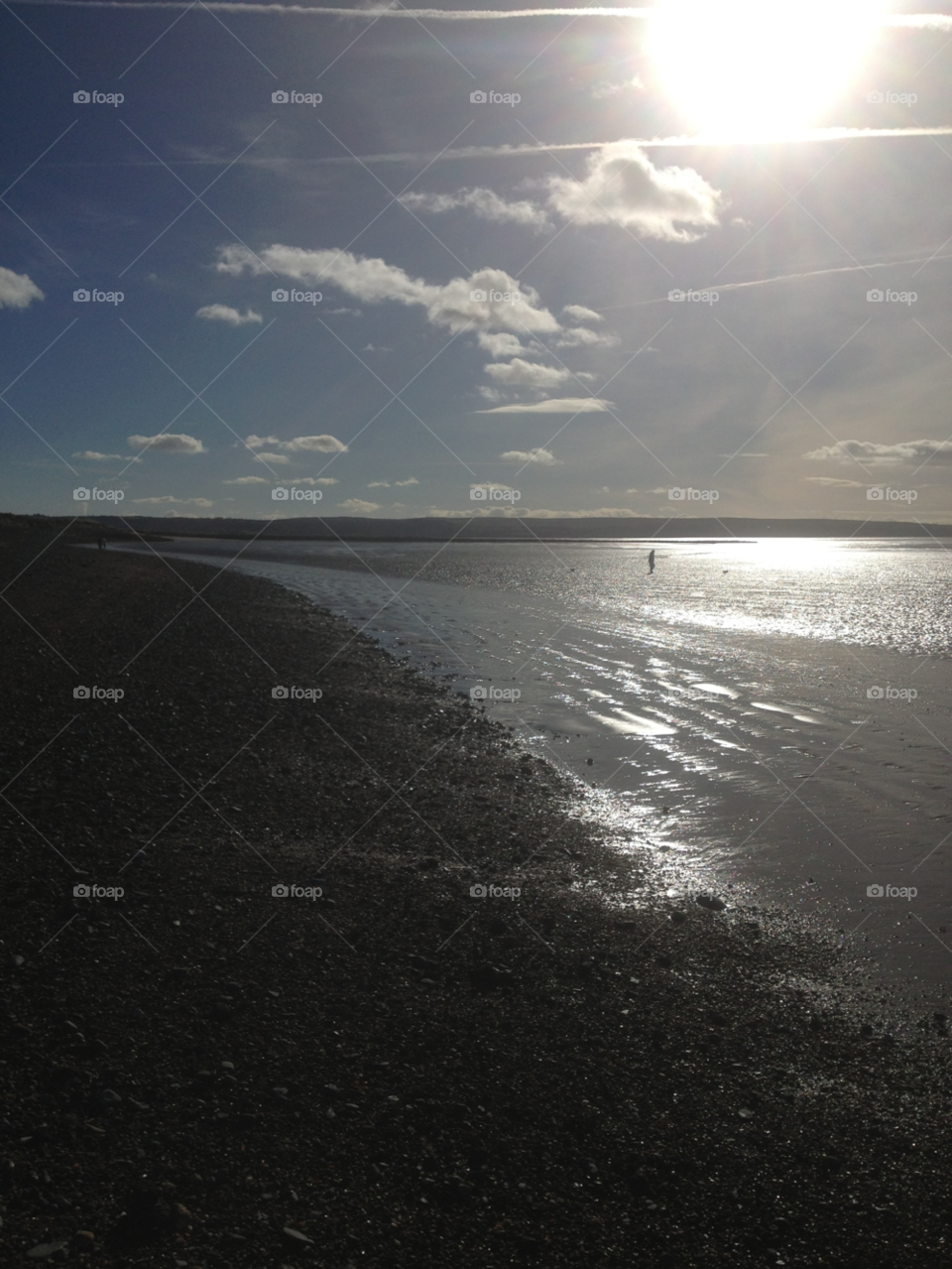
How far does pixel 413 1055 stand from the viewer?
16.9ft

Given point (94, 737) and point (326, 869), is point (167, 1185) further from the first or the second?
point (94, 737)

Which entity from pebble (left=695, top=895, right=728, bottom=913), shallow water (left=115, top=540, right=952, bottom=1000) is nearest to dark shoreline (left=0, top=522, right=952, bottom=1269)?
pebble (left=695, top=895, right=728, bottom=913)

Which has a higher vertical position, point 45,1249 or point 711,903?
point 45,1249

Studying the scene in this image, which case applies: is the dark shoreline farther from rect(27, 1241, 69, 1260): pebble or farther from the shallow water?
the shallow water

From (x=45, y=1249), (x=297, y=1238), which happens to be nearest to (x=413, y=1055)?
(x=297, y=1238)

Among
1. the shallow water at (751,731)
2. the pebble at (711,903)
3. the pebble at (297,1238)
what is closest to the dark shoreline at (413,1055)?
the pebble at (297,1238)

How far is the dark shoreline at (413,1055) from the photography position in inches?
155

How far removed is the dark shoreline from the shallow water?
1.03 m

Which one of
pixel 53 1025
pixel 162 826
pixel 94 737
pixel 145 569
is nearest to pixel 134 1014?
pixel 53 1025

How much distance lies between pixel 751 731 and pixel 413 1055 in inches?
402

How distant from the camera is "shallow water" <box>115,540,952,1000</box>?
8.39m

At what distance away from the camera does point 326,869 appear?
7.77 metres

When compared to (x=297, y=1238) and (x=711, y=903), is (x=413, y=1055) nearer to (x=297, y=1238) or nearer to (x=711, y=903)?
(x=297, y=1238)

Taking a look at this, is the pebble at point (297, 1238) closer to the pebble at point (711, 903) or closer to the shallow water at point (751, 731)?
the pebble at point (711, 903)
